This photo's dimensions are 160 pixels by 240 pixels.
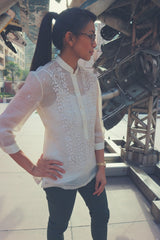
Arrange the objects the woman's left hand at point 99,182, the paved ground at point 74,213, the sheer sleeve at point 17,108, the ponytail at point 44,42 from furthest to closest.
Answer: the paved ground at point 74,213 < the woman's left hand at point 99,182 < the ponytail at point 44,42 < the sheer sleeve at point 17,108

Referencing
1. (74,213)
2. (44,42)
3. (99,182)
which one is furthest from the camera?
(74,213)

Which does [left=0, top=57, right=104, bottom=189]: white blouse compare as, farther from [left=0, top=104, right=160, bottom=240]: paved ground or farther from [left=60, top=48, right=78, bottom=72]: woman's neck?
[left=0, top=104, right=160, bottom=240]: paved ground

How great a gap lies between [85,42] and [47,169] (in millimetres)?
718

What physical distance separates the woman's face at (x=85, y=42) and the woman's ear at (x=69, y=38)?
0.02 m

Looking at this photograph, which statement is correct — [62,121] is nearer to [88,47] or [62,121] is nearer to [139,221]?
[88,47]

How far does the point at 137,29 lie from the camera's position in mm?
3154

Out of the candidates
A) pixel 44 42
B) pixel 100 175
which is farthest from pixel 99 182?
pixel 44 42

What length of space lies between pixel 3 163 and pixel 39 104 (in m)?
3.38

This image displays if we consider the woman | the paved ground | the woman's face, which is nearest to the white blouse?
the woman

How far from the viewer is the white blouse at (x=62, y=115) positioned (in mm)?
905

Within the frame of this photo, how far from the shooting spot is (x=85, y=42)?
977 millimetres

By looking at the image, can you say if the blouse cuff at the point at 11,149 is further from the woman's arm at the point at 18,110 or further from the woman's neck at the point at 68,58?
the woman's neck at the point at 68,58

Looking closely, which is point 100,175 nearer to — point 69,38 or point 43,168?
point 43,168

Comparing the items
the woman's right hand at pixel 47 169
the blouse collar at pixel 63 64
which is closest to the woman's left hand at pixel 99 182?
the woman's right hand at pixel 47 169
